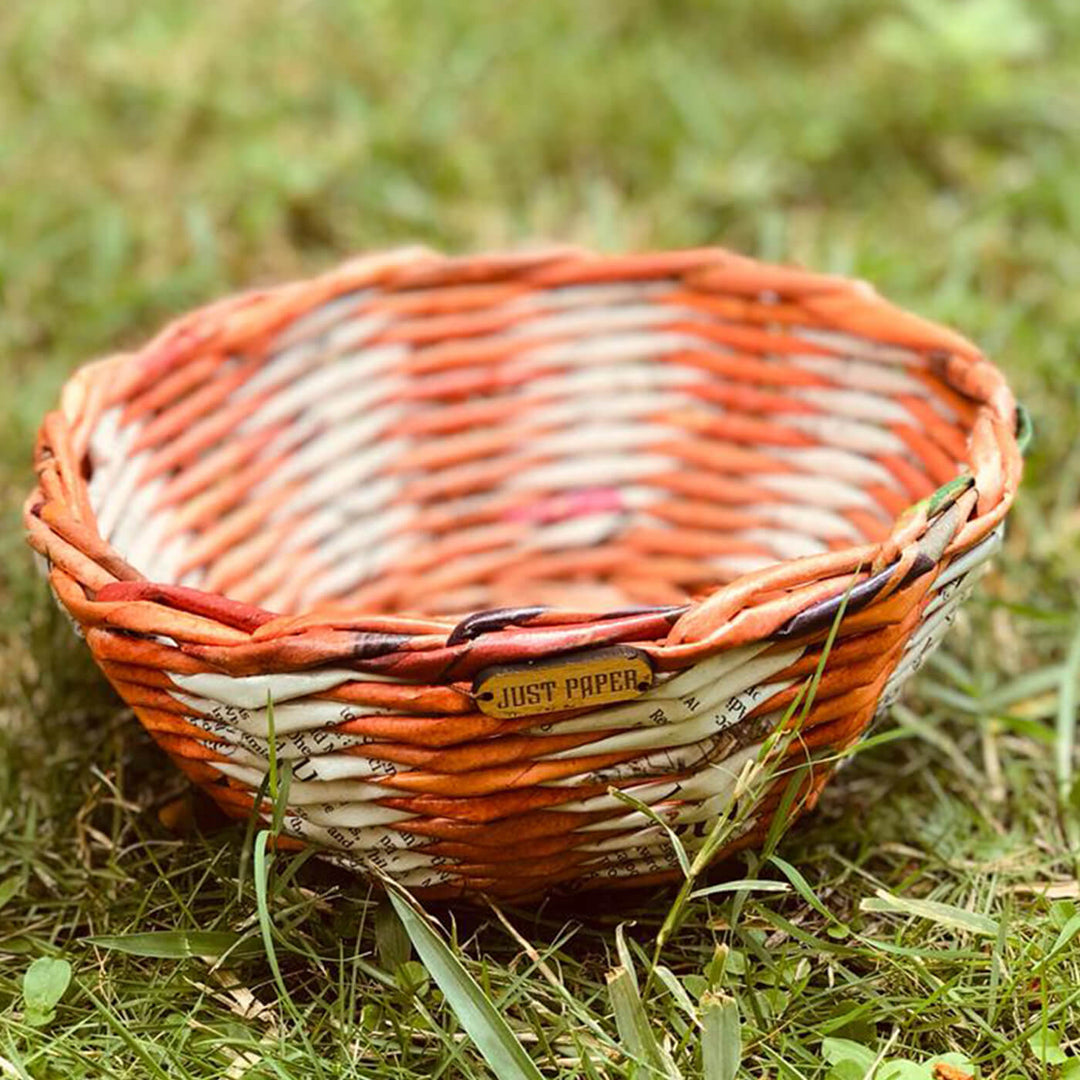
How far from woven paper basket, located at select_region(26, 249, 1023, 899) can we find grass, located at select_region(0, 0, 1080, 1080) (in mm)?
84

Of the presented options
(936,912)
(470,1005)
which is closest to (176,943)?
(470,1005)

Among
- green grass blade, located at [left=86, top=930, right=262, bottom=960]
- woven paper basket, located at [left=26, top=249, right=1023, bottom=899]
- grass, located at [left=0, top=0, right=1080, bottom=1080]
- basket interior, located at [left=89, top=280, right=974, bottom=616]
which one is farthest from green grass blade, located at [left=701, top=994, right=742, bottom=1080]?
basket interior, located at [left=89, top=280, right=974, bottom=616]

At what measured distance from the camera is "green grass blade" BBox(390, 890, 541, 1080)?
880 mm

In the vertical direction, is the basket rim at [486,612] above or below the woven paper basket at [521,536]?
above

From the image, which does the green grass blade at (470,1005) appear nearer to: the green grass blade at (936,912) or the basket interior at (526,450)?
the green grass blade at (936,912)

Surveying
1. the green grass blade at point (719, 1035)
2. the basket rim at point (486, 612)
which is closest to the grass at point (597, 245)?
the green grass blade at point (719, 1035)

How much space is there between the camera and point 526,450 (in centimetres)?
151

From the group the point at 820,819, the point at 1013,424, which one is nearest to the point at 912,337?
the point at 1013,424

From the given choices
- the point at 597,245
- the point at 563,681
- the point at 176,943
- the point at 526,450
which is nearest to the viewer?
the point at 563,681

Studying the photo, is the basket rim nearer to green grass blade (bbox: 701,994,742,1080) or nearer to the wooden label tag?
the wooden label tag

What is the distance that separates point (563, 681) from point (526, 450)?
69cm

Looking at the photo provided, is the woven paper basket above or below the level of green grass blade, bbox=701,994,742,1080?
above

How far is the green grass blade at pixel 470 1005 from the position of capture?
88 centimetres

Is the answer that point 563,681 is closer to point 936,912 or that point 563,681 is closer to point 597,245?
point 936,912
